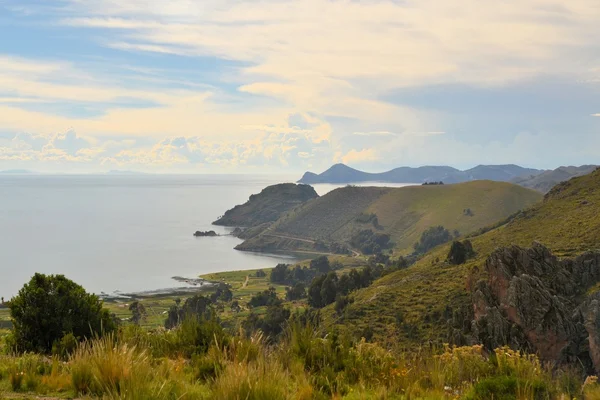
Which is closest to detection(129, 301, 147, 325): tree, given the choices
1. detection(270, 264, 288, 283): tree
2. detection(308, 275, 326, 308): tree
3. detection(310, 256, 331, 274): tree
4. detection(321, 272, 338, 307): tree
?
detection(308, 275, 326, 308): tree

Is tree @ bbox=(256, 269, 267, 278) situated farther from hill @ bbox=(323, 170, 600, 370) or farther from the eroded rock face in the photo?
the eroded rock face

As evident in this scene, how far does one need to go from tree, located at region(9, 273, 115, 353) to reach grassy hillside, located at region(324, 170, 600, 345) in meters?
20.1

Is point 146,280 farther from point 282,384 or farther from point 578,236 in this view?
Result: point 282,384

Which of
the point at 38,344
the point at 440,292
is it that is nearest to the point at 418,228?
the point at 440,292

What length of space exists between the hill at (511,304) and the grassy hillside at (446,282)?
4.4 inches

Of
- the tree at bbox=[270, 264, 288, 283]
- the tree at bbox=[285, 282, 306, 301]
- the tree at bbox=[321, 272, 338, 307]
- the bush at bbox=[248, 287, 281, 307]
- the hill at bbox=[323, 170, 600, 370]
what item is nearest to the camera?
the hill at bbox=[323, 170, 600, 370]

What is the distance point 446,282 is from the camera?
5278 centimetres

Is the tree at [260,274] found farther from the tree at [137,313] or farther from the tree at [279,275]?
the tree at [137,313]

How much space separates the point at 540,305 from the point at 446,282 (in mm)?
16473

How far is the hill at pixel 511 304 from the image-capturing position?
35.2 metres

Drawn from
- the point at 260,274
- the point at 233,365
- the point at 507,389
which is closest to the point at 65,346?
the point at 233,365

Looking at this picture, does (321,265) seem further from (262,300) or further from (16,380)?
(16,380)

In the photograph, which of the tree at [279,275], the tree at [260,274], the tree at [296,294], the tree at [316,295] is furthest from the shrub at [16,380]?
the tree at [260,274]

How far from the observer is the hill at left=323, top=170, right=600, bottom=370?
3516cm
